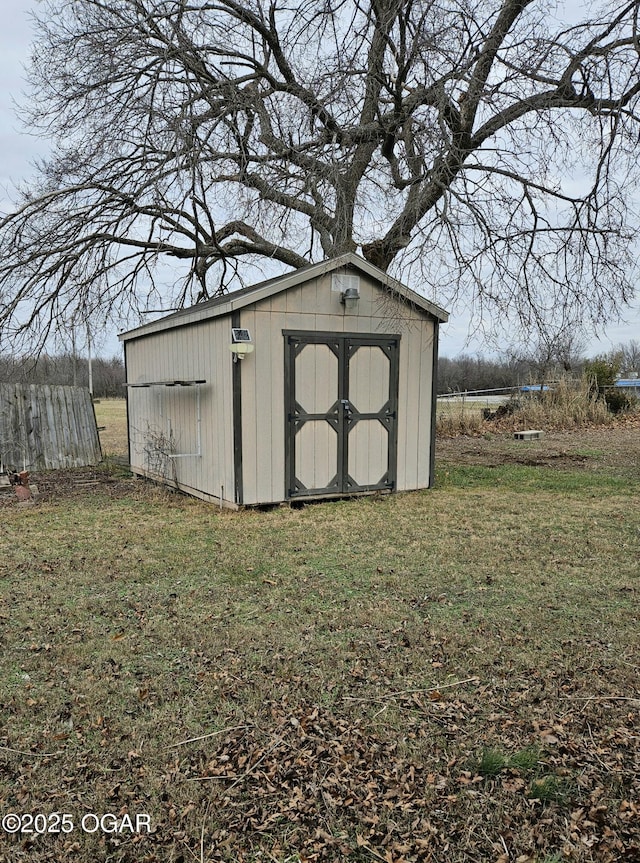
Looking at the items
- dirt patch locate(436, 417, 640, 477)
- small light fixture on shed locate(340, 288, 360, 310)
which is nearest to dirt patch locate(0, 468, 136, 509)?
small light fixture on shed locate(340, 288, 360, 310)

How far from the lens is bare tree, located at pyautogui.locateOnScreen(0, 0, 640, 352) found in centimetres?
621

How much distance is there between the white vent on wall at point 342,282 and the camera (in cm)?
633

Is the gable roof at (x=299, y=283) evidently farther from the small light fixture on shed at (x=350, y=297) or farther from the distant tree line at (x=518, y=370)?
the distant tree line at (x=518, y=370)

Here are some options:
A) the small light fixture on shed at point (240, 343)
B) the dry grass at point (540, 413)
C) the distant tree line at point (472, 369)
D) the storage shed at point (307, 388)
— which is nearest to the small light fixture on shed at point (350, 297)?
the storage shed at point (307, 388)

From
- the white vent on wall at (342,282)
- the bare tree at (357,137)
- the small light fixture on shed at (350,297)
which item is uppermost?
the bare tree at (357,137)

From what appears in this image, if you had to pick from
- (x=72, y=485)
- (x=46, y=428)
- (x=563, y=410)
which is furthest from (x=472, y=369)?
(x=72, y=485)

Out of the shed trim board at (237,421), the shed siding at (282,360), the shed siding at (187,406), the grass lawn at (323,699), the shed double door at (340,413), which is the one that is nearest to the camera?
the grass lawn at (323,699)

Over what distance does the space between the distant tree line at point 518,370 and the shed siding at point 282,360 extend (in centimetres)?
833

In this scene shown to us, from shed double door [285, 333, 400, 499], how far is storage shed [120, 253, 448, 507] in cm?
1

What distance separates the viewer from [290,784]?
1972mm

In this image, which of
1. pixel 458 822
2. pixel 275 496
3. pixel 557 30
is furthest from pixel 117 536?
pixel 557 30

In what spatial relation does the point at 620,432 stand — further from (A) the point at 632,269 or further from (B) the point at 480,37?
(B) the point at 480,37

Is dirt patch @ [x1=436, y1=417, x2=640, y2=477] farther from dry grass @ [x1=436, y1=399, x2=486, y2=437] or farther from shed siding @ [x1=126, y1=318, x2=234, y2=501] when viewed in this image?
shed siding @ [x1=126, y1=318, x2=234, y2=501]

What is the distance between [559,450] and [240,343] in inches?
301
